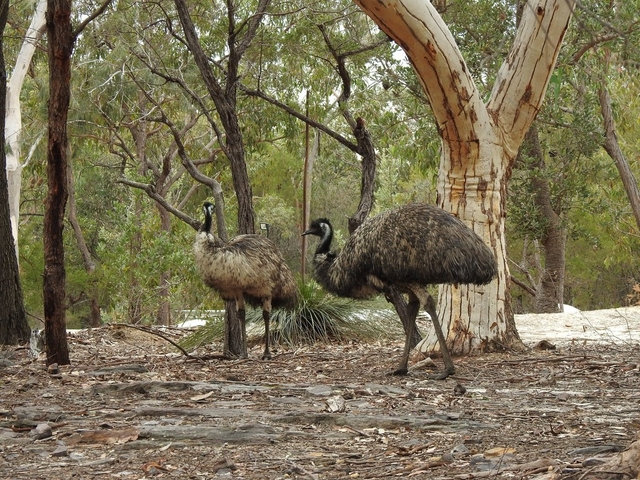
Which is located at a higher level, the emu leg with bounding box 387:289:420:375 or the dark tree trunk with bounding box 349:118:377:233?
the dark tree trunk with bounding box 349:118:377:233

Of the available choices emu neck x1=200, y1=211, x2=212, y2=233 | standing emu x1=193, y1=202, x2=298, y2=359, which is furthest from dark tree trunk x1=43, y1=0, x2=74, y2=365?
emu neck x1=200, y1=211, x2=212, y2=233

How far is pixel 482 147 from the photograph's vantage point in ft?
29.2

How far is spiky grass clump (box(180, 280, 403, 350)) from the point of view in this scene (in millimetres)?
11492

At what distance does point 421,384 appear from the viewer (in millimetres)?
6977

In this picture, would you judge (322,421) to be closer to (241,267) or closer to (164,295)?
(241,267)

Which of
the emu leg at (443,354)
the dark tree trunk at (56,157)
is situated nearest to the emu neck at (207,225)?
the dark tree trunk at (56,157)

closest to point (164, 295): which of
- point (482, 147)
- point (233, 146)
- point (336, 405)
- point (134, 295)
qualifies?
point (134, 295)

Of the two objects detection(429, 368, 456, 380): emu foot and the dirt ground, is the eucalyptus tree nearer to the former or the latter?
the dirt ground

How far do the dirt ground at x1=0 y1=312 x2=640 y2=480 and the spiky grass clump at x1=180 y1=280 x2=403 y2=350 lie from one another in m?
3.11

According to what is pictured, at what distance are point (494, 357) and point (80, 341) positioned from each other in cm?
532

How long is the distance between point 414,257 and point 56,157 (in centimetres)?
303

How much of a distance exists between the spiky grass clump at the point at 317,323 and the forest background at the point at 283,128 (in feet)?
4.70

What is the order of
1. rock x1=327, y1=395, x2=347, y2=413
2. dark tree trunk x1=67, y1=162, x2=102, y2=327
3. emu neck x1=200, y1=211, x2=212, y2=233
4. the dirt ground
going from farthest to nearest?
1. dark tree trunk x1=67, y1=162, x2=102, y2=327
2. emu neck x1=200, y1=211, x2=212, y2=233
3. rock x1=327, y1=395, x2=347, y2=413
4. the dirt ground

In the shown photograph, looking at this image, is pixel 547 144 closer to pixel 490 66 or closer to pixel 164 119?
pixel 490 66
